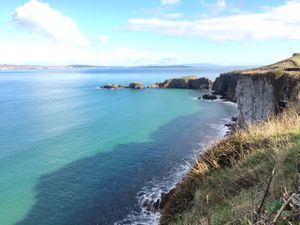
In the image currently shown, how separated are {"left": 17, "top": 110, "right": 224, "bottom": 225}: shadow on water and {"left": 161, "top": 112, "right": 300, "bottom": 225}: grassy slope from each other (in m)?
14.1

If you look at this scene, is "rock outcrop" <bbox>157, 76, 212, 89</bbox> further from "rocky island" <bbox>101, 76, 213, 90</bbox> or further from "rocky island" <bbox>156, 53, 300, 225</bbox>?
"rocky island" <bbox>156, 53, 300, 225</bbox>

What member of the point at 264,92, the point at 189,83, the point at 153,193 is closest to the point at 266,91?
the point at 264,92

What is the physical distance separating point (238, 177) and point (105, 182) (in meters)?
24.6

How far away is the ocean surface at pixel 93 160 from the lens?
2809 cm

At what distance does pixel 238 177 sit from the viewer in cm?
1080

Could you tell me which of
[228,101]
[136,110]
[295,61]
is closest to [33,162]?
[136,110]

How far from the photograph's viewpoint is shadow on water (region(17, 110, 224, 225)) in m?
27.2

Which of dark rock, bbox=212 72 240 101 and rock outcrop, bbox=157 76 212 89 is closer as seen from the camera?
dark rock, bbox=212 72 240 101

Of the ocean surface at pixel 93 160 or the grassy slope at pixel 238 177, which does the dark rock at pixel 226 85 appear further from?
the grassy slope at pixel 238 177

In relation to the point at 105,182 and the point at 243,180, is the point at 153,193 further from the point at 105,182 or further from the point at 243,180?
the point at 243,180

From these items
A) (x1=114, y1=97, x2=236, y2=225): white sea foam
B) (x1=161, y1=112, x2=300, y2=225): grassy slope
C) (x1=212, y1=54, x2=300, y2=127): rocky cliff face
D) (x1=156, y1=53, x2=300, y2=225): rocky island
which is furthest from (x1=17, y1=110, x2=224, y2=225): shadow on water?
(x1=161, y1=112, x2=300, y2=225): grassy slope

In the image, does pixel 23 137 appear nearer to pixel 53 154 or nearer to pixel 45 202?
pixel 53 154

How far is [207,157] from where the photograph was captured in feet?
48.8

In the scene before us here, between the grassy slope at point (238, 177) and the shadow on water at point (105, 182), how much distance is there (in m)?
14.1
